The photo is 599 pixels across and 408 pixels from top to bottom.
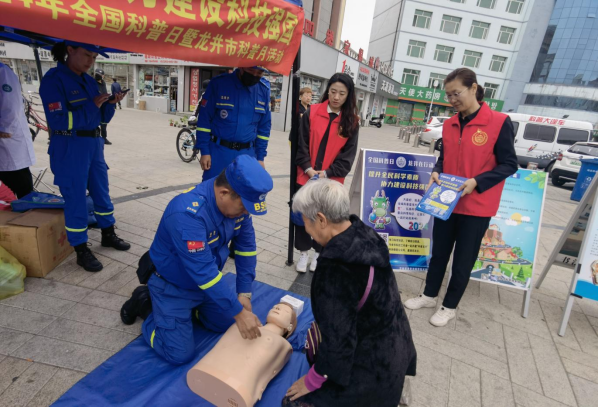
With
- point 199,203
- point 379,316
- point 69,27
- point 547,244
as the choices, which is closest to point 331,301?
point 379,316

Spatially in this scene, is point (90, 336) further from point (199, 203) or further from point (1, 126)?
point (1, 126)

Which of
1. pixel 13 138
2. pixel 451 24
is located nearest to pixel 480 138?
pixel 13 138

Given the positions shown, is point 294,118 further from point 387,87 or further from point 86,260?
point 387,87

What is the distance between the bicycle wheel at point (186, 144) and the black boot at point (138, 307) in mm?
5692

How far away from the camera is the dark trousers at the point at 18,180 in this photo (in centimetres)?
329

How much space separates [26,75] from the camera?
23.8m

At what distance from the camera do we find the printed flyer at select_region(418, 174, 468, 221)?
2449 mm

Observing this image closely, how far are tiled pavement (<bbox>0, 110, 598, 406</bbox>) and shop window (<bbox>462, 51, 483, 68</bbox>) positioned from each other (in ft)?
111

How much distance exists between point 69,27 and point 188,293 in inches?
61.7

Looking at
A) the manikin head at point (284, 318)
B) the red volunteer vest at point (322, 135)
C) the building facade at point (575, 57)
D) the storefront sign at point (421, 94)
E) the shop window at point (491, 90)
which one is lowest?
the manikin head at point (284, 318)

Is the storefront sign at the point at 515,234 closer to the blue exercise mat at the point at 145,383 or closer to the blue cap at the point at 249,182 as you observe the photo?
the blue exercise mat at the point at 145,383

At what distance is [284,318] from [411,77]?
37253 millimetres

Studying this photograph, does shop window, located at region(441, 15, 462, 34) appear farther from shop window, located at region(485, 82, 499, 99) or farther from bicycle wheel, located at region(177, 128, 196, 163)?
bicycle wheel, located at region(177, 128, 196, 163)

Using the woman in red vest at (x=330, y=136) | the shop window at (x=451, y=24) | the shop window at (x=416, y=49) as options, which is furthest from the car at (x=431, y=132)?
→ the shop window at (x=451, y=24)
